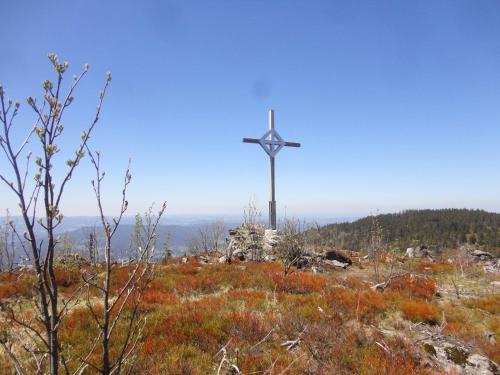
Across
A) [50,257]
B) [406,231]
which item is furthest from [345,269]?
[406,231]

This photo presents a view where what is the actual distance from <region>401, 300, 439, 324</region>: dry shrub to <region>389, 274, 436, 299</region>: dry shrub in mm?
2339

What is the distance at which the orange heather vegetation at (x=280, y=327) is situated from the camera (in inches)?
204

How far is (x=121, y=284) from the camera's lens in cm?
1112

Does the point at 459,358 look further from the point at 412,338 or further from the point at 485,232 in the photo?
the point at 485,232

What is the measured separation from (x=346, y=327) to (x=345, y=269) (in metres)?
9.93

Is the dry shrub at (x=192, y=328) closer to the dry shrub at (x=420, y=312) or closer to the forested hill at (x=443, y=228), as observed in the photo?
the dry shrub at (x=420, y=312)

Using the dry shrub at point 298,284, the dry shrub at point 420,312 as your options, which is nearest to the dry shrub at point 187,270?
the dry shrub at point 298,284

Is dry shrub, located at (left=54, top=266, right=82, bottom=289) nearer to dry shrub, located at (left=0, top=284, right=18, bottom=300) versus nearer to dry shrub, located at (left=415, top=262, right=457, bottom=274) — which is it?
dry shrub, located at (left=0, top=284, right=18, bottom=300)

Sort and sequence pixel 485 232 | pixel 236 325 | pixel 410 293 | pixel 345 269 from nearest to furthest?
pixel 236 325 → pixel 410 293 → pixel 345 269 → pixel 485 232

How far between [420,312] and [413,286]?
151 inches

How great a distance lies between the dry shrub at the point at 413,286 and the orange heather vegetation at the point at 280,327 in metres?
0.05

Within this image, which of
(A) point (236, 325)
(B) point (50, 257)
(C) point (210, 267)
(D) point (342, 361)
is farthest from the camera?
(C) point (210, 267)

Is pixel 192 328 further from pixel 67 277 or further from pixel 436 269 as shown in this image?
pixel 436 269

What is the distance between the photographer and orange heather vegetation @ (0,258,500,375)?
5172 millimetres
